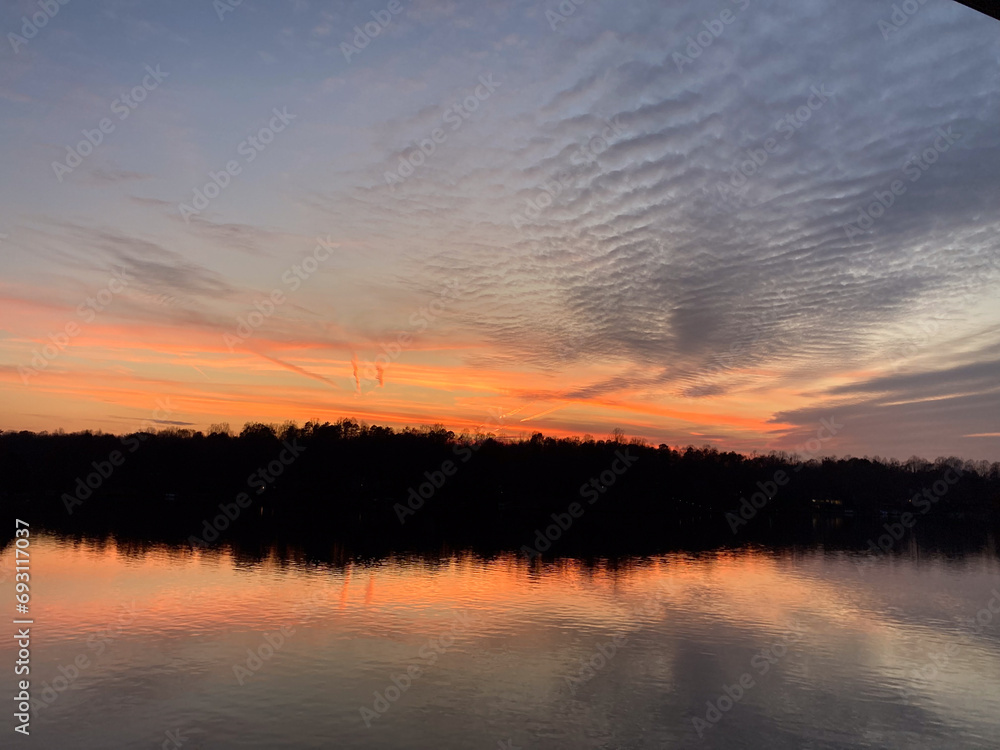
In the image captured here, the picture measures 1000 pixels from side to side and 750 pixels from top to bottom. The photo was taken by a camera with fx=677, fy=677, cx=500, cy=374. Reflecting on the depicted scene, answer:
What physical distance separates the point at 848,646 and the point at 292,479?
9767 cm

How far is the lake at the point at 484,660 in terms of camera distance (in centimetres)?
1762

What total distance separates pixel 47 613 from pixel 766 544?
72.3 meters

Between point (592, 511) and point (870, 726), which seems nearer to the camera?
point (870, 726)

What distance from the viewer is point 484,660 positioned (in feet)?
79.0

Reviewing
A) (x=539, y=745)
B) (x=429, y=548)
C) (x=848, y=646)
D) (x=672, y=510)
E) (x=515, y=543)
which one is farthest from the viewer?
(x=672, y=510)

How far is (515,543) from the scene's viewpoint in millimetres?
65750

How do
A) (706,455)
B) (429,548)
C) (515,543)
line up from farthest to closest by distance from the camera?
(706,455) → (515,543) → (429,548)

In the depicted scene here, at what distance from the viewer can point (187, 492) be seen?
112m

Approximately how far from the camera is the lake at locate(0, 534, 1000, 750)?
17625 millimetres

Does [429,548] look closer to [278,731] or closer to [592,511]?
[278,731]

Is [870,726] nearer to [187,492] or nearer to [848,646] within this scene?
[848,646]

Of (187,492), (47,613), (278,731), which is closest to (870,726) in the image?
(278,731)

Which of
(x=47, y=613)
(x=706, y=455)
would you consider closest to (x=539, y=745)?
(x=47, y=613)

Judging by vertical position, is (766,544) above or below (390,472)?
below
